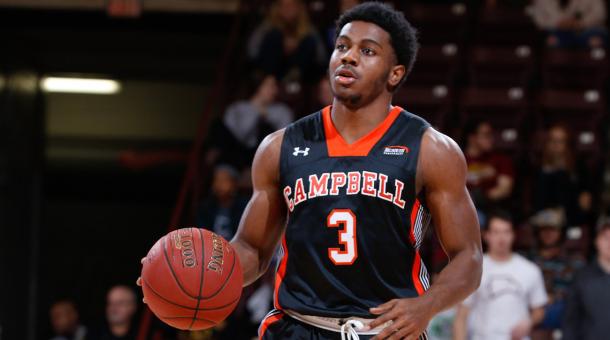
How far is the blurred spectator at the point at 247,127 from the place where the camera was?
8.64m

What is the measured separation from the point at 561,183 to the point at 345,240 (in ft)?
18.0

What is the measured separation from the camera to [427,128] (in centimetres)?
386

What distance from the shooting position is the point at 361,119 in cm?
Result: 389

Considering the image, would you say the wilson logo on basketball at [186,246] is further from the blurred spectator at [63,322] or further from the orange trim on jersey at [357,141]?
the blurred spectator at [63,322]

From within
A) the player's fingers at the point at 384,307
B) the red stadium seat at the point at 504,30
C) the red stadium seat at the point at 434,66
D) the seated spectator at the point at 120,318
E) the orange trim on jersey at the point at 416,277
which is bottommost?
the seated spectator at the point at 120,318

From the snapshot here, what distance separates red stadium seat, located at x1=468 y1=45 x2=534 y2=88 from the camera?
10562 millimetres

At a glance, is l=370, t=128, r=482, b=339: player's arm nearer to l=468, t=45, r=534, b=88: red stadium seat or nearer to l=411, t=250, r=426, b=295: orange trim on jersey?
l=411, t=250, r=426, b=295: orange trim on jersey

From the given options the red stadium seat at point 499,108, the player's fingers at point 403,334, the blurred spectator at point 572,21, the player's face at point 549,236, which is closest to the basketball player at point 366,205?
the player's fingers at point 403,334

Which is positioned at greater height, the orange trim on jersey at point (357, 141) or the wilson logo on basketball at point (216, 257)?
the orange trim on jersey at point (357, 141)

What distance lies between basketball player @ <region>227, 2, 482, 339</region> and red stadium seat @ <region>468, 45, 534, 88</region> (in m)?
6.80

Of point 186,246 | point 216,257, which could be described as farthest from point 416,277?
point 186,246

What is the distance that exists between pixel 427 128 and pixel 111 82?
429 inches

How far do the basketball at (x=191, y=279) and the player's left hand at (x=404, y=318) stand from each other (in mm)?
539

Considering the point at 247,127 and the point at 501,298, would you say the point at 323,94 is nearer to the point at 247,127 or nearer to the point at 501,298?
the point at 247,127
